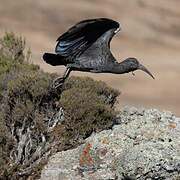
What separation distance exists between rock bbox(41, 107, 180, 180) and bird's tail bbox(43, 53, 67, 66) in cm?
224

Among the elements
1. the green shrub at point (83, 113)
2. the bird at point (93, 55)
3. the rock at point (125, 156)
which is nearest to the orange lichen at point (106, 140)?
the rock at point (125, 156)

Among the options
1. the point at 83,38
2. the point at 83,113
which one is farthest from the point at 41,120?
the point at 83,38

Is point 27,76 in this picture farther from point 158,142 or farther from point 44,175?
point 158,142

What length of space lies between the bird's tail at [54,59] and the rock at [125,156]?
224 cm

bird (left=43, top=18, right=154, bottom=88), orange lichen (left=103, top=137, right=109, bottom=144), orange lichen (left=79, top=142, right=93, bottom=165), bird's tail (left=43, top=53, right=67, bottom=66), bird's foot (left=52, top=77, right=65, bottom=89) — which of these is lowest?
orange lichen (left=79, top=142, right=93, bottom=165)

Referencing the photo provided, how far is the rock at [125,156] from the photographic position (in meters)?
8.09

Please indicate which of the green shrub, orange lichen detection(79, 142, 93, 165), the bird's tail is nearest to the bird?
the bird's tail

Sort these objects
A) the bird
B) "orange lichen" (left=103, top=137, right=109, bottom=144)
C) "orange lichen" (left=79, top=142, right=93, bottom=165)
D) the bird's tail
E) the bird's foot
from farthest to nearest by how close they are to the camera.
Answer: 1. "orange lichen" (left=103, top=137, right=109, bottom=144)
2. "orange lichen" (left=79, top=142, right=93, bottom=165)
3. the bird's foot
4. the bird's tail
5. the bird

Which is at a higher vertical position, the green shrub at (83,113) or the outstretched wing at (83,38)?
the outstretched wing at (83,38)

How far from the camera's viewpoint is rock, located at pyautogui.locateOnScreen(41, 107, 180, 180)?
809cm

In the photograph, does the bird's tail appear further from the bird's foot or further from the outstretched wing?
the bird's foot

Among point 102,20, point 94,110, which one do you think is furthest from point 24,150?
point 102,20

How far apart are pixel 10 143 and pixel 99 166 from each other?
271cm

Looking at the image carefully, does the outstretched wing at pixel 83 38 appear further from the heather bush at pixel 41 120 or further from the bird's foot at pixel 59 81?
the heather bush at pixel 41 120
